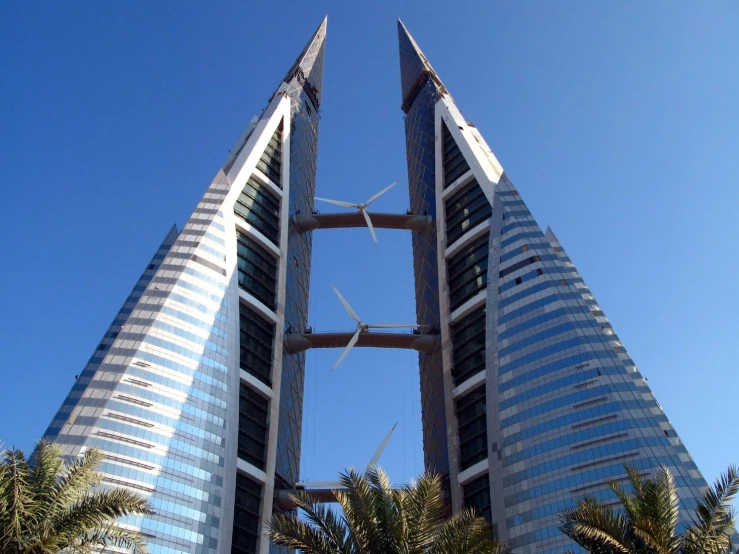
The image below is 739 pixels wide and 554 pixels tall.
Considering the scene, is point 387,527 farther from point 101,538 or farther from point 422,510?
point 101,538

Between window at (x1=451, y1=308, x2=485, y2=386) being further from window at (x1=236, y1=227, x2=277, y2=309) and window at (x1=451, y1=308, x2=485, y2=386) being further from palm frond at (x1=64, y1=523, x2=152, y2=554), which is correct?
palm frond at (x1=64, y1=523, x2=152, y2=554)

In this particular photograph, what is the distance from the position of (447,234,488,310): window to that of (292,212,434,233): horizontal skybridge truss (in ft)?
48.5

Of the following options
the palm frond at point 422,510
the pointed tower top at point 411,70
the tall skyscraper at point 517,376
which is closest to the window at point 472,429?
the tall skyscraper at point 517,376

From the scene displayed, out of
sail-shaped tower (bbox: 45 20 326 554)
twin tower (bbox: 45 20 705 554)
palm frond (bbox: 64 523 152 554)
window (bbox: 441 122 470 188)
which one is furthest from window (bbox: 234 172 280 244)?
palm frond (bbox: 64 523 152 554)

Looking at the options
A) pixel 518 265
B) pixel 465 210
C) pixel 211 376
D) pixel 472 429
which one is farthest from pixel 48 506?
pixel 465 210

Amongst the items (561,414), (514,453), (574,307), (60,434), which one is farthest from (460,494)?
(60,434)

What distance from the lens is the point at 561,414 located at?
7569 cm

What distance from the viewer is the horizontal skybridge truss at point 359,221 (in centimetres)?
12219

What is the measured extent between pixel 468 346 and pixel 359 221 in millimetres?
35923

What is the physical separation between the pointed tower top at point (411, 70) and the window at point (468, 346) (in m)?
59.2

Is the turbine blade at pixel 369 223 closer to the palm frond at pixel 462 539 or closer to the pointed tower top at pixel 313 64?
the pointed tower top at pixel 313 64

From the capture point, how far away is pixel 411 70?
158 meters

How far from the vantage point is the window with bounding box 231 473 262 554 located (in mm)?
81000

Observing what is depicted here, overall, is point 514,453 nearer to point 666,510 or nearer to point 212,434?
point 212,434
